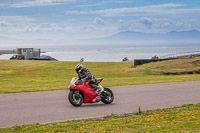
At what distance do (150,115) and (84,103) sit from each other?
12.1 ft

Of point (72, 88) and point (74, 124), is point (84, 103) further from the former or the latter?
point (74, 124)

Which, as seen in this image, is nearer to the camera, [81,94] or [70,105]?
[81,94]

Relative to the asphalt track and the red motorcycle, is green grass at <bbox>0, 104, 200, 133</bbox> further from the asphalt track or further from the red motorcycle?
the red motorcycle

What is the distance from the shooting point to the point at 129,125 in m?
8.29

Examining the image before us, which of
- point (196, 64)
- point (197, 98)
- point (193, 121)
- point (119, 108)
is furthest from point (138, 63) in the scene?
point (193, 121)

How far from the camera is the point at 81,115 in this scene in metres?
10.6

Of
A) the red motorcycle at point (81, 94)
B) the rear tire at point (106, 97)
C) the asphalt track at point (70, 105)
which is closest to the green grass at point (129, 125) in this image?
the asphalt track at point (70, 105)

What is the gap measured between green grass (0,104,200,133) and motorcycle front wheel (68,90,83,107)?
250cm

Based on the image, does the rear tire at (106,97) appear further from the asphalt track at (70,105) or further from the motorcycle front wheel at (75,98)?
the motorcycle front wheel at (75,98)

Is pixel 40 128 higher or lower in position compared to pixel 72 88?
lower

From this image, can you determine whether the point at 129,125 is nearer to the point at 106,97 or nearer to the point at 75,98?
the point at 75,98

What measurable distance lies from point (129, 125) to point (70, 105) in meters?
4.59

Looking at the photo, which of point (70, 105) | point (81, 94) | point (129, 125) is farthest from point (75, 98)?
point (129, 125)

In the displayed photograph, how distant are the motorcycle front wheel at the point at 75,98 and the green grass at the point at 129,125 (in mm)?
2501
